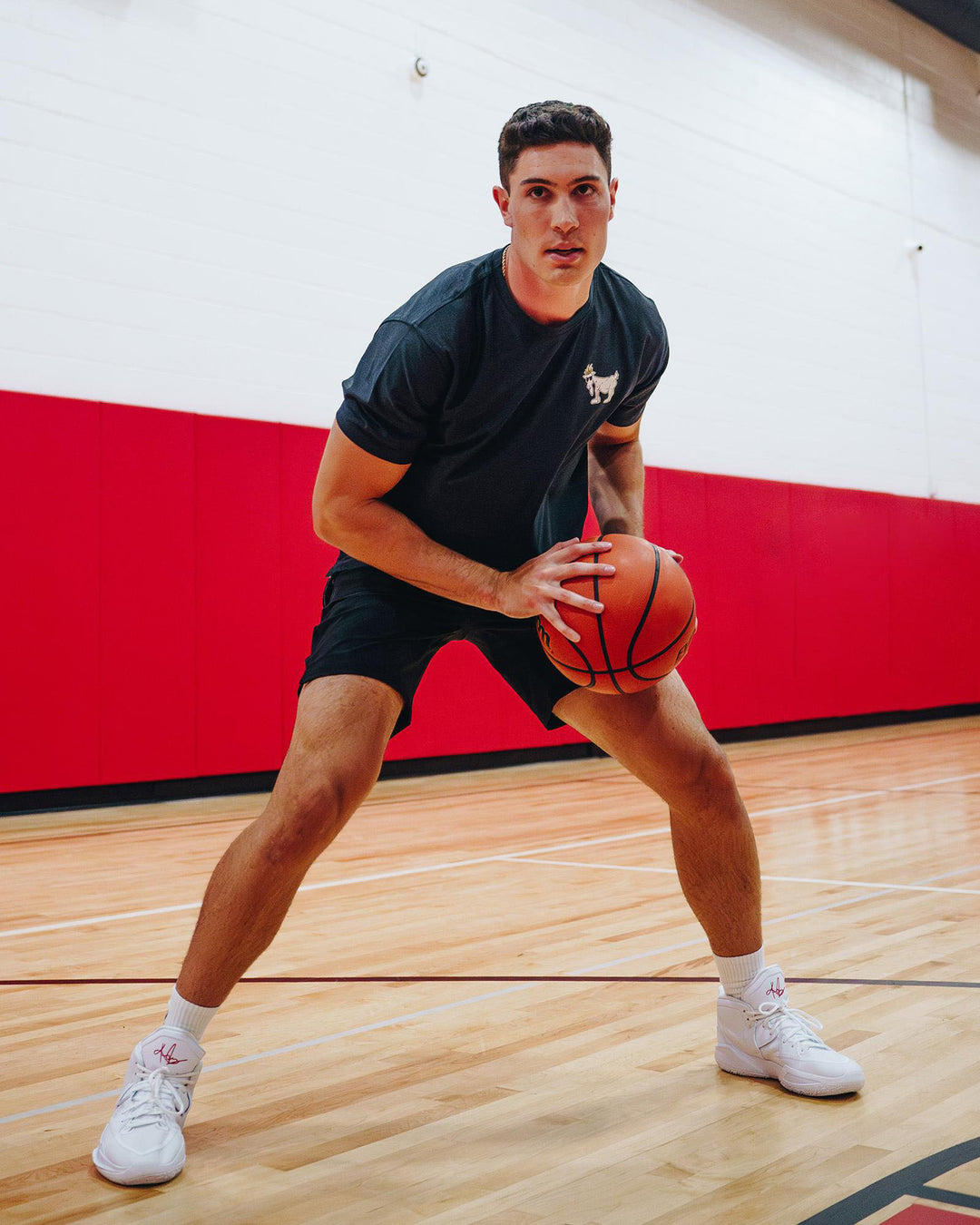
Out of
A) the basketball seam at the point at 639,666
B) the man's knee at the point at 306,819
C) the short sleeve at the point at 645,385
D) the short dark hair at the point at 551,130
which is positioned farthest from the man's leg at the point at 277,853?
the short dark hair at the point at 551,130

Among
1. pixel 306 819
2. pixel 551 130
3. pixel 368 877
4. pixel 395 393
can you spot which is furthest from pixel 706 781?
pixel 368 877

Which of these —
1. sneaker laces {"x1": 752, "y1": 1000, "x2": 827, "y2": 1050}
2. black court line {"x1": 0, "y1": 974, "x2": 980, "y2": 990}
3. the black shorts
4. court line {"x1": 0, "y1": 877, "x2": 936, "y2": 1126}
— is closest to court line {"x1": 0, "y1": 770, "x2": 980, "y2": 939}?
black court line {"x1": 0, "y1": 974, "x2": 980, "y2": 990}

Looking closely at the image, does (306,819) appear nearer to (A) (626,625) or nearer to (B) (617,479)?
(A) (626,625)

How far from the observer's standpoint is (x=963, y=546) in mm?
10070

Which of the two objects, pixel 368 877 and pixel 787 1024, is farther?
pixel 368 877

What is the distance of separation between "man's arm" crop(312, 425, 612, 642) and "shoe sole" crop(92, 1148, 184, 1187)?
81 centimetres

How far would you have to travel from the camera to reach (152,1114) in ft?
5.09

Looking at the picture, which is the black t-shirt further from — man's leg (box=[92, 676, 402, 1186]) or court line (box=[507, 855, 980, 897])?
court line (box=[507, 855, 980, 897])

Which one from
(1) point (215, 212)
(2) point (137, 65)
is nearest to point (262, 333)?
(1) point (215, 212)

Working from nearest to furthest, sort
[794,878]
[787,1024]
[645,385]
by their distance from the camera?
[787,1024] < [645,385] < [794,878]

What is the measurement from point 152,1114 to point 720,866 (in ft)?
2.82

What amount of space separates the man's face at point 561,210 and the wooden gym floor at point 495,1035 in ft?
3.77

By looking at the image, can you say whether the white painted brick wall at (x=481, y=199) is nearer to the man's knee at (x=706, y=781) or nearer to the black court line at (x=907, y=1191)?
the man's knee at (x=706, y=781)

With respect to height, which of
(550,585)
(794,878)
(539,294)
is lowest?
(794,878)
